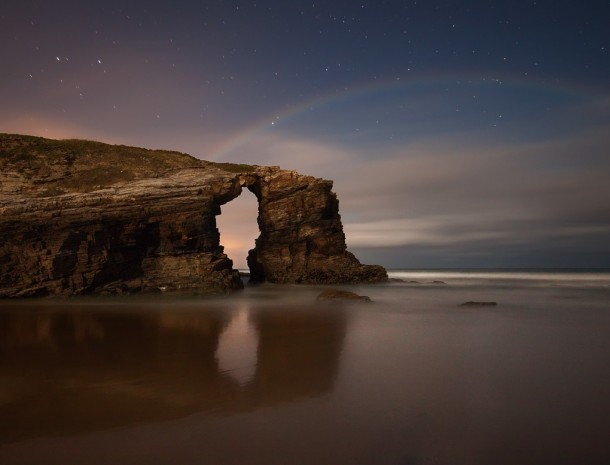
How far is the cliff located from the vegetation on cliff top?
66 mm

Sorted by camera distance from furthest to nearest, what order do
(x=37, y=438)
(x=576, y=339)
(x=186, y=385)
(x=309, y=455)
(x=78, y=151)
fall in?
(x=78, y=151)
(x=576, y=339)
(x=186, y=385)
(x=37, y=438)
(x=309, y=455)

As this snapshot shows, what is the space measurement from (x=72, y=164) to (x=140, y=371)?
86.9ft

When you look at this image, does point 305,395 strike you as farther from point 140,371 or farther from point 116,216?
point 116,216

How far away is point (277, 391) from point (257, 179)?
28.2 meters

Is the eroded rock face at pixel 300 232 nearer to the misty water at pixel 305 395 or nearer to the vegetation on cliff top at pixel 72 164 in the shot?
the vegetation on cliff top at pixel 72 164

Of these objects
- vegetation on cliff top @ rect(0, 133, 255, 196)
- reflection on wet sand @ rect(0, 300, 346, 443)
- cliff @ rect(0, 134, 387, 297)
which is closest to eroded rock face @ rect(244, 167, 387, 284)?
cliff @ rect(0, 134, 387, 297)

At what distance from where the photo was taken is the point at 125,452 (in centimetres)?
384

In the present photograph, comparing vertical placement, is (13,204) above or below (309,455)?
above

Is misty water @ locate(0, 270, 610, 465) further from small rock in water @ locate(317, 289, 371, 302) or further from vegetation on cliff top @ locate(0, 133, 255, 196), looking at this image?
vegetation on cliff top @ locate(0, 133, 255, 196)

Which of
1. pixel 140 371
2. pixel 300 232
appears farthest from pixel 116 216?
pixel 140 371

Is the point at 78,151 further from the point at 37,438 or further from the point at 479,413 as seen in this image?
the point at 479,413

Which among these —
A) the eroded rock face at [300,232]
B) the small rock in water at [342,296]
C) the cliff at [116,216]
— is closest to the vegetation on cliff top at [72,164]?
the cliff at [116,216]

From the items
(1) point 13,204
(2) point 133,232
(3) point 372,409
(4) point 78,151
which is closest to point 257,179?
(2) point 133,232

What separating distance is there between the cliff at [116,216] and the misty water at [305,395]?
1362 centimetres
